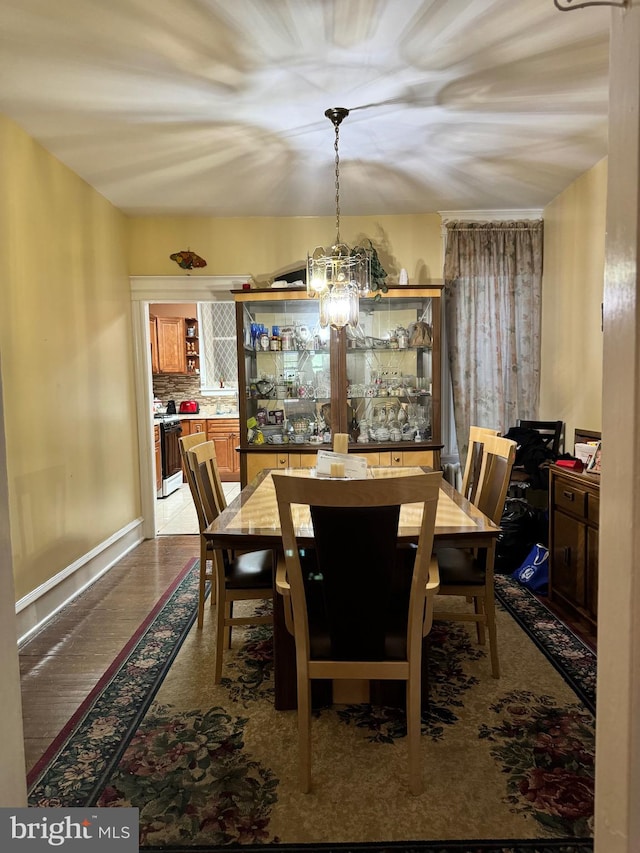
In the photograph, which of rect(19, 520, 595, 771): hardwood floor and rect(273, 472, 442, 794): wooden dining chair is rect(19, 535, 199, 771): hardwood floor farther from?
rect(273, 472, 442, 794): wooden dining chair

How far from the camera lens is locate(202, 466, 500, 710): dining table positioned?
1878mm

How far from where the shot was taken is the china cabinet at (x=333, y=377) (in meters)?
4.25

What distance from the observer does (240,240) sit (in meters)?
4.50

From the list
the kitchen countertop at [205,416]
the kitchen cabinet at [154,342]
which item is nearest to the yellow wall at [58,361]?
the kitchen countertop at [205,416]

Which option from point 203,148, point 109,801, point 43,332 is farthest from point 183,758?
point 203,148

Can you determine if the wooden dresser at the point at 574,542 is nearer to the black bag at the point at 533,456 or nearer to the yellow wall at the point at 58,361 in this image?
the black bag at the point at 533,456

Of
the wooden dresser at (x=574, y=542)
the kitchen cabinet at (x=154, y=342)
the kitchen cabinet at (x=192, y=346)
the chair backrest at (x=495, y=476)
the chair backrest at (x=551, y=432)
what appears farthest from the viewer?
the kitchen cabinet at (x=192, y=346)

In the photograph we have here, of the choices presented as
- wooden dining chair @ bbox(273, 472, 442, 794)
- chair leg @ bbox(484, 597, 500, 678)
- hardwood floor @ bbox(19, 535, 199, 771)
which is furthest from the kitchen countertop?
wooden dining chair @ bbox(273, 472, 442, 794)

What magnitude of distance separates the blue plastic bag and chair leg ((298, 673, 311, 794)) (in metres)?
2.06

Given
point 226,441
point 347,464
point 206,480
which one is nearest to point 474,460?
point 347,464

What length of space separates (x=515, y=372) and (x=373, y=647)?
10.7 ft

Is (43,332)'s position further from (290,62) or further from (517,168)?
(517,168)

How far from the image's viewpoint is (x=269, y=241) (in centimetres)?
450

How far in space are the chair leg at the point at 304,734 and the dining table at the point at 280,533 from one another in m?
0.39
